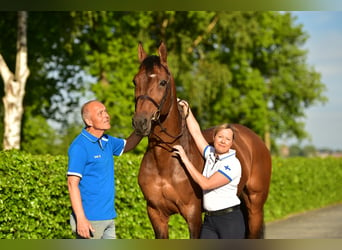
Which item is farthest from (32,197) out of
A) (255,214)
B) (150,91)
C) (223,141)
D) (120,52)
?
(120,52)

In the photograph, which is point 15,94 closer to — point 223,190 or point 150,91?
point 150,91

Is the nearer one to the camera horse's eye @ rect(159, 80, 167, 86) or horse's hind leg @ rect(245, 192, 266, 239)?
horse's eye @ rect(159, 80, 167, 86)

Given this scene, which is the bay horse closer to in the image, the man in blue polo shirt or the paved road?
the man in blue polo shirt

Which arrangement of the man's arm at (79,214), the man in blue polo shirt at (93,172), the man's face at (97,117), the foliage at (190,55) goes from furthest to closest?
the foliage at (190,55), the man's face at (97,117), the man in blue polo shirt at (93,172), the man's arm at (79,214)

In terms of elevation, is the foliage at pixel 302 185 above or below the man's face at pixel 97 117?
below

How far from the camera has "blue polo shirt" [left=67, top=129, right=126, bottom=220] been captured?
169 inches

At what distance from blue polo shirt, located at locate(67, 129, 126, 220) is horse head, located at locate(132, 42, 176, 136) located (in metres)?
0.37

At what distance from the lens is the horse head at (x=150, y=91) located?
453cm

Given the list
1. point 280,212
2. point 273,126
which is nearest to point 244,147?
point 280,212

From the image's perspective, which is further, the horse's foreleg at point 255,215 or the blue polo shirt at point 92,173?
the horse's foreleg at point 255,215

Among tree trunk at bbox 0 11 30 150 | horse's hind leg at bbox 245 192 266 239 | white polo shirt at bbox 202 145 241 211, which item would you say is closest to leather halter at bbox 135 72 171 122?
white polo shirt at bbox 202 145 241 211

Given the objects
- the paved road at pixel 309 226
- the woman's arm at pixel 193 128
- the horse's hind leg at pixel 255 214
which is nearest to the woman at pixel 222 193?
the woman's arm at pixel 193 128

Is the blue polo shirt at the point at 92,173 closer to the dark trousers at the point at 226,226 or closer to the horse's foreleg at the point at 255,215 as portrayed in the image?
the dark trousers at the point at 226,226

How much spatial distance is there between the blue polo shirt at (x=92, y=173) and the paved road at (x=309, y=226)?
24.4ft
